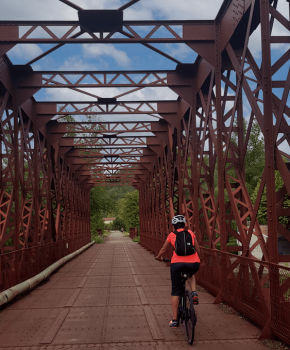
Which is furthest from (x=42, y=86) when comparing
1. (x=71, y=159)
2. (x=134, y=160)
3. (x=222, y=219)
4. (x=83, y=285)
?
(x=134, y=160)

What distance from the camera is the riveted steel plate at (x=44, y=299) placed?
9109mm

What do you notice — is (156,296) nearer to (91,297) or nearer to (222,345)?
(91,297)

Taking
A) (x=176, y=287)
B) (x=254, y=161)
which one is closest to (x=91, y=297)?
(x=176, y=287)

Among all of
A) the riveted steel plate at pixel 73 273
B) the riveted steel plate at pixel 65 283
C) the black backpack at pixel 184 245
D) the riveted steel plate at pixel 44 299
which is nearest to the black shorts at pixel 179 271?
the black backpack at pixel 184 245

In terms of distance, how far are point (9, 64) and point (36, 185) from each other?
4774 millimetres

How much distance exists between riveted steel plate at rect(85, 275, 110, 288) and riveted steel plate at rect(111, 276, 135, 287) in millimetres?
194

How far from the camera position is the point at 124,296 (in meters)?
10.3

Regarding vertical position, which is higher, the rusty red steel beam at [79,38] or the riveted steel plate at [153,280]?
the rusty red steel beam at [79,38]

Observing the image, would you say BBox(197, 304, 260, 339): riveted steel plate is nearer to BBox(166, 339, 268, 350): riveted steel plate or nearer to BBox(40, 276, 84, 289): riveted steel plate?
BBox(166, 339, 268, 350): riveted steel plate

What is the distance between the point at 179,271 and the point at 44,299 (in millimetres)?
4804

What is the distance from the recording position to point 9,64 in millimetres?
12961

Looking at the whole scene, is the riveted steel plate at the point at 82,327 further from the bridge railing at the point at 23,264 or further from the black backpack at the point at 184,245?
the bridge railing at the point at 23,264

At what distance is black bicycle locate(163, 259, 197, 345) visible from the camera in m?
5.82

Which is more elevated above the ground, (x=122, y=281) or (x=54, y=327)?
(x=122, y=281)
